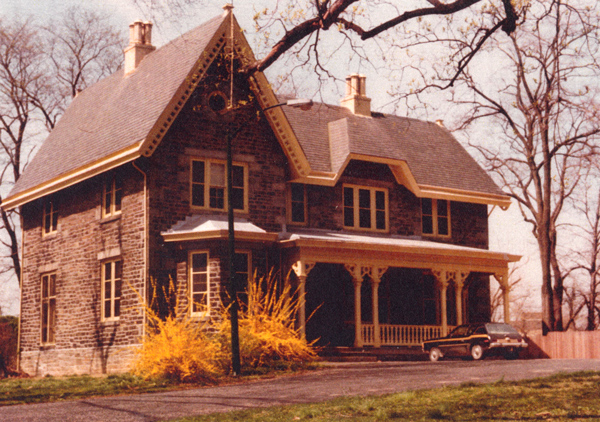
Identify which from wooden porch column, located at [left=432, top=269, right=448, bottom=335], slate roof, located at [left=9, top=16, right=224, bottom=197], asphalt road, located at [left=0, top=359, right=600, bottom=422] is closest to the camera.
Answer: asphalt road, located at [left=0, top=359, right=600, bottom=422]

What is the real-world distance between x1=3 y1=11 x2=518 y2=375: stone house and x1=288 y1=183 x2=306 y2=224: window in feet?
0.17

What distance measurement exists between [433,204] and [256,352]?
43.9 ft

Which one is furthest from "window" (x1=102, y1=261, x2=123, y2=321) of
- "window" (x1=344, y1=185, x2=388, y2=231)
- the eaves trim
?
"window" (x1=344, y1=185, x2=388, y2=231)

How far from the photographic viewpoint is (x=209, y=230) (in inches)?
968

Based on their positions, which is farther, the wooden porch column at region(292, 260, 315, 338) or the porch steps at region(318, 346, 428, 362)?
the porch steps at region(318, 346, 428, 362)

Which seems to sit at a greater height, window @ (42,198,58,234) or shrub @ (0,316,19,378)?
window @ (42,198,58,234)

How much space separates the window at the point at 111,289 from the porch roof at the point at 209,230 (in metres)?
2.39

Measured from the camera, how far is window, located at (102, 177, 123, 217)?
27.3 metres

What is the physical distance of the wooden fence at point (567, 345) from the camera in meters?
33.4

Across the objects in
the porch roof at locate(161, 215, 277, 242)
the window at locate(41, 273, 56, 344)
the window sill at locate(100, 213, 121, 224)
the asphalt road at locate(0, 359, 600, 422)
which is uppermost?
the window sill at locate(100, 213, 121, 224)

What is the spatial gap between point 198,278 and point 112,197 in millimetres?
4316

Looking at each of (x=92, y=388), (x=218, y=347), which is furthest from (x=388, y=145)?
(x=92, y=388)

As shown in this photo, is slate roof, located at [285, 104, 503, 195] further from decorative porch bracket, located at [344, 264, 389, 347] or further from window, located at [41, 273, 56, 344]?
window, located at [41, 273, 56, 344]

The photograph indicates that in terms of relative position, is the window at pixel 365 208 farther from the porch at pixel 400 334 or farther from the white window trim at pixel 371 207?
the porch at pixel 400 334
